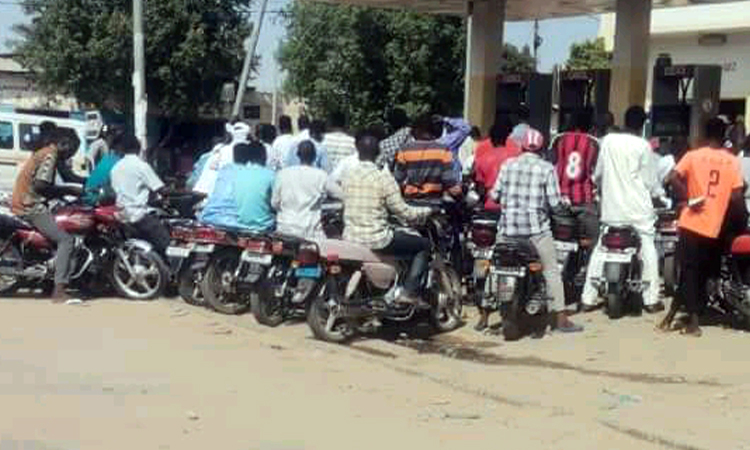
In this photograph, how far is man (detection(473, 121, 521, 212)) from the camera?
11.5 metres

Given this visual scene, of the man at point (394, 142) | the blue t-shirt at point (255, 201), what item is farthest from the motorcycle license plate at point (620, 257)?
the blue t-shirt at point (255, 201)

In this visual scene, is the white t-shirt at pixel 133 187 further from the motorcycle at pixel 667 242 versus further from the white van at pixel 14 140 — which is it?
the white van at pixel 14 140

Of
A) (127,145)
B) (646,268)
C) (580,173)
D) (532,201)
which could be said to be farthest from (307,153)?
(646,268)

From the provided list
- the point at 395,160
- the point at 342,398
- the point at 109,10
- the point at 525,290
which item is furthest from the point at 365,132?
the point at 109,10

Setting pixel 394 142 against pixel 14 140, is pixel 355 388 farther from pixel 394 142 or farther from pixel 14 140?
pixel 14 140

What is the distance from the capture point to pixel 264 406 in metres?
7.60

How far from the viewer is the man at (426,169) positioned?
11234 mm

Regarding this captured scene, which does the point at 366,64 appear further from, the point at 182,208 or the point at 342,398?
the point at 342,398

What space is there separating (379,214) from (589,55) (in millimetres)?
30571

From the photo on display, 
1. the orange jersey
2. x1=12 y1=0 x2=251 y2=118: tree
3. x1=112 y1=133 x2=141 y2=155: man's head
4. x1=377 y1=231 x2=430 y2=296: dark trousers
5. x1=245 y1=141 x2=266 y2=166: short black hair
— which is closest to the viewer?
the orange jersey

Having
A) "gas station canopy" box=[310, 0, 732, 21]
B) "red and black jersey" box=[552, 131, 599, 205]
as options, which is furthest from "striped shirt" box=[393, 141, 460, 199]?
"gas station canopy" box=[310, 0, 732, 21]

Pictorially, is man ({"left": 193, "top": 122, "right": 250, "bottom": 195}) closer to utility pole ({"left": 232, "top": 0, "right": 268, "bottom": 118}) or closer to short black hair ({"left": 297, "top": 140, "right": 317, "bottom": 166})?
short black hair ({"left": 297, "top": 140, "right": 317, "bottom": 166})

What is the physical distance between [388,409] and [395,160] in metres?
4.45

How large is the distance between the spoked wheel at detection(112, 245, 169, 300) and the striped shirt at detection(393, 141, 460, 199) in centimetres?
289
